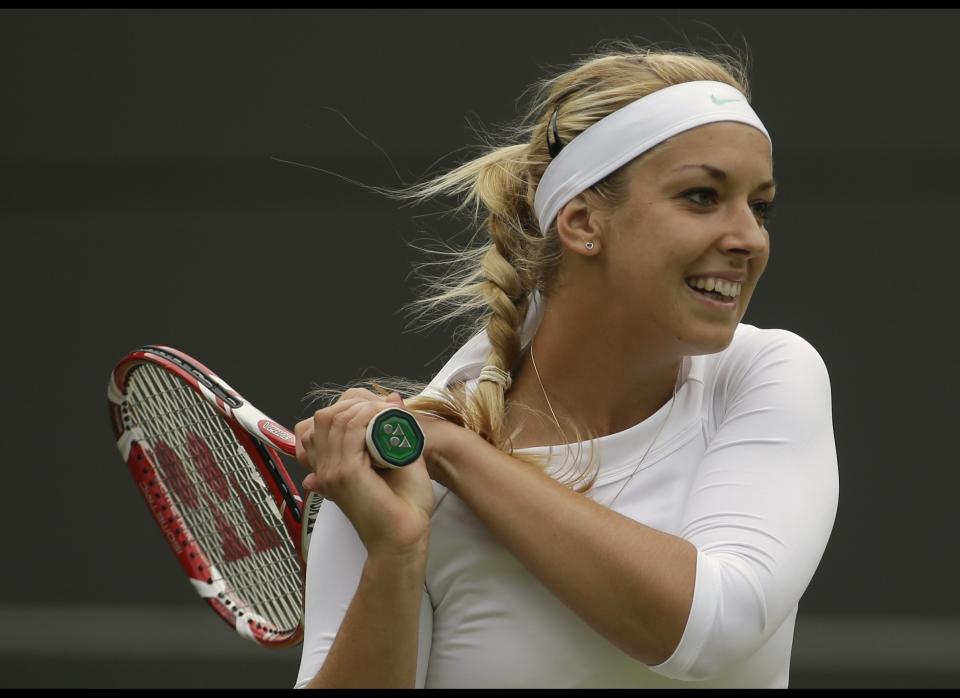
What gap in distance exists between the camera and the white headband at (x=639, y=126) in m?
1.73

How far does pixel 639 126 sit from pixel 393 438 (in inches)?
18.7

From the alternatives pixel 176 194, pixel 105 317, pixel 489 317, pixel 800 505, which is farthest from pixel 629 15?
pixel 800 505

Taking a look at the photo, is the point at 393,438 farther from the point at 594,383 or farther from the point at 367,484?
the point at 594,383

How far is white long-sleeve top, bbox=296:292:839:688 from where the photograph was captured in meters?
1.61

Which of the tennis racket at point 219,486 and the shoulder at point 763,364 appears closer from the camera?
the shoulder at point 763,364

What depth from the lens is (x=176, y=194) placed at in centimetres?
484

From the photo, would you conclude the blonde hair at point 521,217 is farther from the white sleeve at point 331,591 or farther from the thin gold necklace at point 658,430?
the white sleeve at point 331,591

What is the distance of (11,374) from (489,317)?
339 cm

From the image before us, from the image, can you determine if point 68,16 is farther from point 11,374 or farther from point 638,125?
point 638,125

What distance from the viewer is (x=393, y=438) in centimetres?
160

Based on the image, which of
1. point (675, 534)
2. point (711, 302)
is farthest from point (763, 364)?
point (675, 534)

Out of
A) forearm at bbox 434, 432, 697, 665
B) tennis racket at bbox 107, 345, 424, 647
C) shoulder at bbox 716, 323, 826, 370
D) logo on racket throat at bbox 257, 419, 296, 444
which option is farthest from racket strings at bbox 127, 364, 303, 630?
shoulder at bbox 716, 323, 826, 370

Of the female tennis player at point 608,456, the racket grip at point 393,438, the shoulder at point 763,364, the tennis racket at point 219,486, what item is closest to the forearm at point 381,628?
the female tennis player at point 608,456

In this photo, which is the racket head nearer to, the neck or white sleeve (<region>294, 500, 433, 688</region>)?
white sleeve (<region>294, 500, 433, 688</region>)
